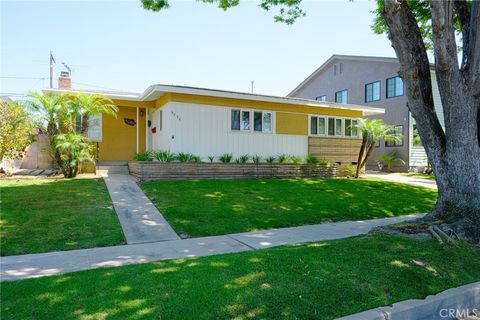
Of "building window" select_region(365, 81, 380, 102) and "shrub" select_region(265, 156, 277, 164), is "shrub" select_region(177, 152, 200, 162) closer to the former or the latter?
"shrub" select_region(265, 156, 277, 164)

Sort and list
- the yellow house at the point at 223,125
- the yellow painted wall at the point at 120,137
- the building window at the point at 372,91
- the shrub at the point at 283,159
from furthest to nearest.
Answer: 1. the building window at the point at 372,91
2. the yellow painted wall at the point at 120,137
3. the shrub at the point at 283,159
4. the yellow house at the point at 223,125

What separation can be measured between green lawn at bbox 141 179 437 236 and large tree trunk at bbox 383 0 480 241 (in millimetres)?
2727

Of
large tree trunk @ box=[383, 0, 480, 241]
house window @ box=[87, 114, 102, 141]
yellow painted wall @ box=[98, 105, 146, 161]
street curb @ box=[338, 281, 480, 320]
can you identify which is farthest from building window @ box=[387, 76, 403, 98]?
street curb @ box=[338, 281, 480, 320]

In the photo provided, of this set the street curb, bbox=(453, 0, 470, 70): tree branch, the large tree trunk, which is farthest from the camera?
bbox=(453, 0, 470, 70): tree branch

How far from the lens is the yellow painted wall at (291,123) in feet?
52.9

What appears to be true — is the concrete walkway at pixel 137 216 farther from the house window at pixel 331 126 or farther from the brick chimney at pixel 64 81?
the house window at pixel 331 126

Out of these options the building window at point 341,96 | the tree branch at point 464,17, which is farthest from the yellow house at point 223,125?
the building window at point 341,96

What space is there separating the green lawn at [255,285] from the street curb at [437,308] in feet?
0.33

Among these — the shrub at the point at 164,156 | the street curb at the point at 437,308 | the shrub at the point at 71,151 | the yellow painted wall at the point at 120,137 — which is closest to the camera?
the street curb at the point at 437,308

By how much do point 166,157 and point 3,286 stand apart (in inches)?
367

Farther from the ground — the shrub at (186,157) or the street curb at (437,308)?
the shrub at (186,157)

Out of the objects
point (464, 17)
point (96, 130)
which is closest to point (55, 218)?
point (464, 17)

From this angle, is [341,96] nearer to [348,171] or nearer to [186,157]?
[348,171]

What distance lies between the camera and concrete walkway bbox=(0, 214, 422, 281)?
178 inches
